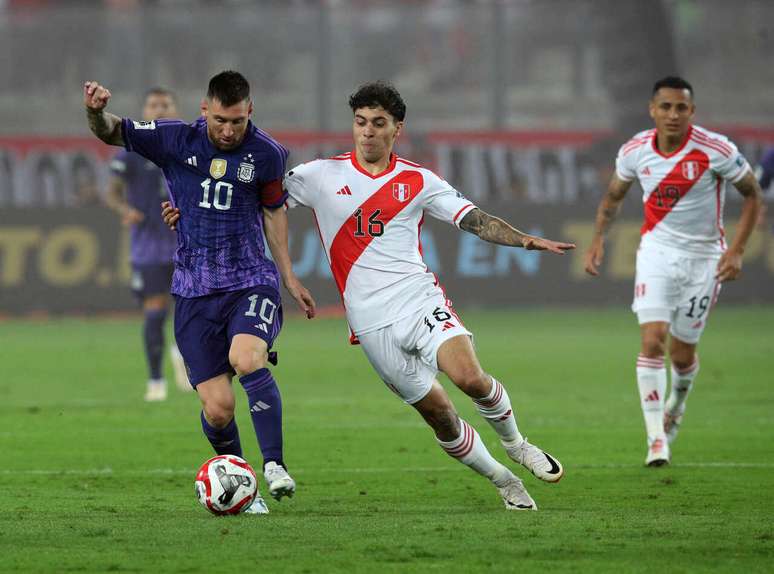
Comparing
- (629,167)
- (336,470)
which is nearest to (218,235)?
(336,470)

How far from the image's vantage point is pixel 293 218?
23.8 meters

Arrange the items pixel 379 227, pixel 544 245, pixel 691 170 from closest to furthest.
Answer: pixel 544 245 < pixel 379 227 < pixel 691 170

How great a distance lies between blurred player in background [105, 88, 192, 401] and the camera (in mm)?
14133

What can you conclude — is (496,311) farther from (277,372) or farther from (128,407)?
(128,407)

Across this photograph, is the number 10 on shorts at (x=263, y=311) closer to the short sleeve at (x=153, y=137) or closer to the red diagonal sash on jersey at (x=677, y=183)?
the short sleeve at (x=153, y=137)

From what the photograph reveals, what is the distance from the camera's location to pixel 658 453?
33.0 feet

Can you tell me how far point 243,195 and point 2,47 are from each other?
19.5 metres

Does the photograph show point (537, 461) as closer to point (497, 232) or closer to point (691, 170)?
point (497, 232)

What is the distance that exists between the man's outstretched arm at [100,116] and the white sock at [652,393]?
13.2ft

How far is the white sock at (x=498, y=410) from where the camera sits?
8000 millimetres

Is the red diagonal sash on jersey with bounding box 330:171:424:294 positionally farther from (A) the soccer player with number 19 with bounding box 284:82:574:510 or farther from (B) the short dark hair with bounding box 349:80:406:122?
(B) the short dark hair with bounding box 349:80:406:122

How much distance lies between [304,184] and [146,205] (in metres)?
6.25

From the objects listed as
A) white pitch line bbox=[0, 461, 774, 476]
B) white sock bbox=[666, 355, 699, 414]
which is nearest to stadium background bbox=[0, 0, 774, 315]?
white sock bbox=[666, 355, 699, 414]

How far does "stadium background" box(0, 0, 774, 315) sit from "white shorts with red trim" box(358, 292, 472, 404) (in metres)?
15.8
